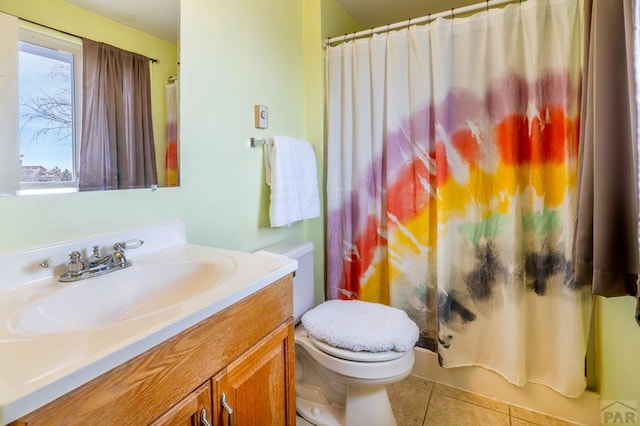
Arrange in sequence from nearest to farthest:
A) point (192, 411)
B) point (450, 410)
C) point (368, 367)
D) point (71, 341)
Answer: point (71, 341) < point (192, 411) < point (368, 367) < point (450, 410)

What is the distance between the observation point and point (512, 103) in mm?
1447

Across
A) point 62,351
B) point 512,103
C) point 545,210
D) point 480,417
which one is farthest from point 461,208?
point 62,351

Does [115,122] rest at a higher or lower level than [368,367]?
higher

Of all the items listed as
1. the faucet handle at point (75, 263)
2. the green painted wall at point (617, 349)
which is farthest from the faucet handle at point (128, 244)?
the green painted wall at point (617, 349)

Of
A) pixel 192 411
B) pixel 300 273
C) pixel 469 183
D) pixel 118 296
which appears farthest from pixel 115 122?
pixel 469 183

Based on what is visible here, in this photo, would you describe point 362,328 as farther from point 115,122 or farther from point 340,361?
point 115,122

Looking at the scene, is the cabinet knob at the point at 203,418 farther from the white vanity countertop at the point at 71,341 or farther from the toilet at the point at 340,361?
the toilet at the point at 340,361

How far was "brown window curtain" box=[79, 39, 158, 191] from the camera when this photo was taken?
93cm

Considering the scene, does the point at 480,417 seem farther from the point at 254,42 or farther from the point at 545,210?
the point at 254,42

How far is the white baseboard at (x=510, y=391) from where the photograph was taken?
1428mm

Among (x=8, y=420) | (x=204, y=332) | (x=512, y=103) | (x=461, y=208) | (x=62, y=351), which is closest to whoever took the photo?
(x=8, y=420)

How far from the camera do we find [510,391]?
1.56 m

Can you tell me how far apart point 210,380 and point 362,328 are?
73 centimetres

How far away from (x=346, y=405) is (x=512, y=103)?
4.90 ft
